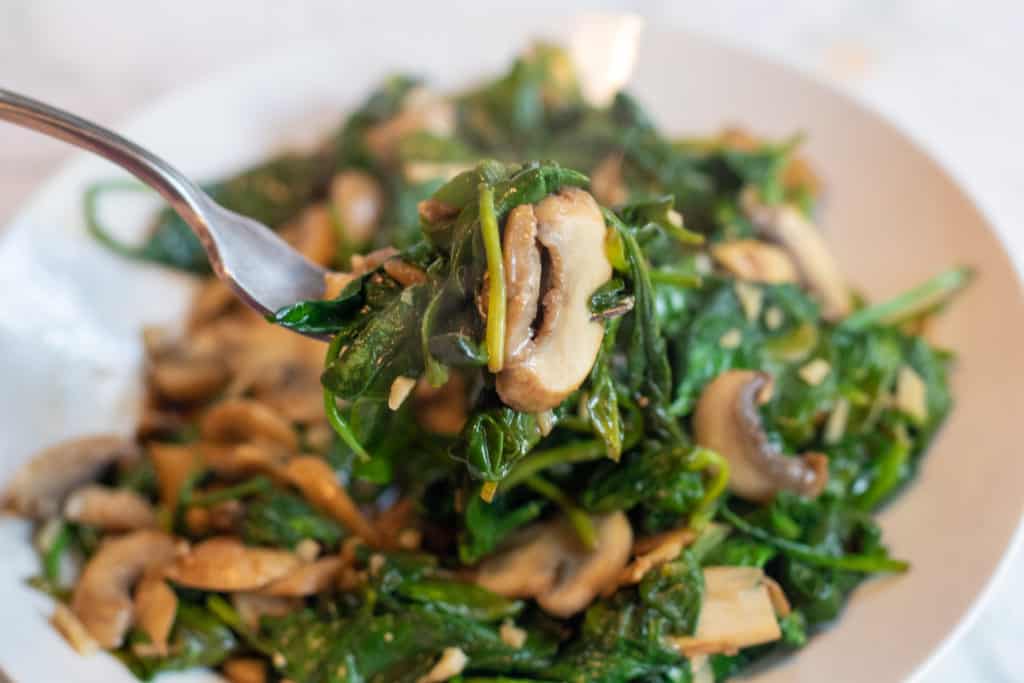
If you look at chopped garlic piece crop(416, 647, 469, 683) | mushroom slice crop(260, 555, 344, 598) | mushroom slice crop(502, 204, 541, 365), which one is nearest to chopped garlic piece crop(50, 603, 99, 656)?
mushroom slice crop(260, 555, 344, 598)

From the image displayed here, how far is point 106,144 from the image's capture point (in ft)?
7.45

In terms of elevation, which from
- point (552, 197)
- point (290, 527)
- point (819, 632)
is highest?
point (552, 197)

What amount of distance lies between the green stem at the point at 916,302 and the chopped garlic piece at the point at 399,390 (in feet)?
6.26

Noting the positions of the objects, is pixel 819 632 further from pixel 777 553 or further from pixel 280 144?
pixel 280 144

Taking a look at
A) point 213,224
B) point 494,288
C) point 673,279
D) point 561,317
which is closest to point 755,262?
point 673,279

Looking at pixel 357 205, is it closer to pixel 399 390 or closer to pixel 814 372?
pixel 399 390

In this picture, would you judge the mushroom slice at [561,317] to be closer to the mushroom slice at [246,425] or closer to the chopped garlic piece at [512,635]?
the chopped garlic piece at [512,635]

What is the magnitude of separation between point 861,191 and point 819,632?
1976 mm

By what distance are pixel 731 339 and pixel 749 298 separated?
0.21 metres

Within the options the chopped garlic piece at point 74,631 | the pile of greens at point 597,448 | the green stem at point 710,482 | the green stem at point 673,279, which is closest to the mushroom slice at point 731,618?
the pile of greens at point 597,448

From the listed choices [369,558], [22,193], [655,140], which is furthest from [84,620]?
[655,140]

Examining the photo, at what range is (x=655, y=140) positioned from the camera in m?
3.77

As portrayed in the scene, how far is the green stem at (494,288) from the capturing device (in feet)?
6.16

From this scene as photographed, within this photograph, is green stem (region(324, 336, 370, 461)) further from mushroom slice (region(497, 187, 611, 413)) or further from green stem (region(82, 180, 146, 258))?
green stem (region(82, 180, 146, 258))
